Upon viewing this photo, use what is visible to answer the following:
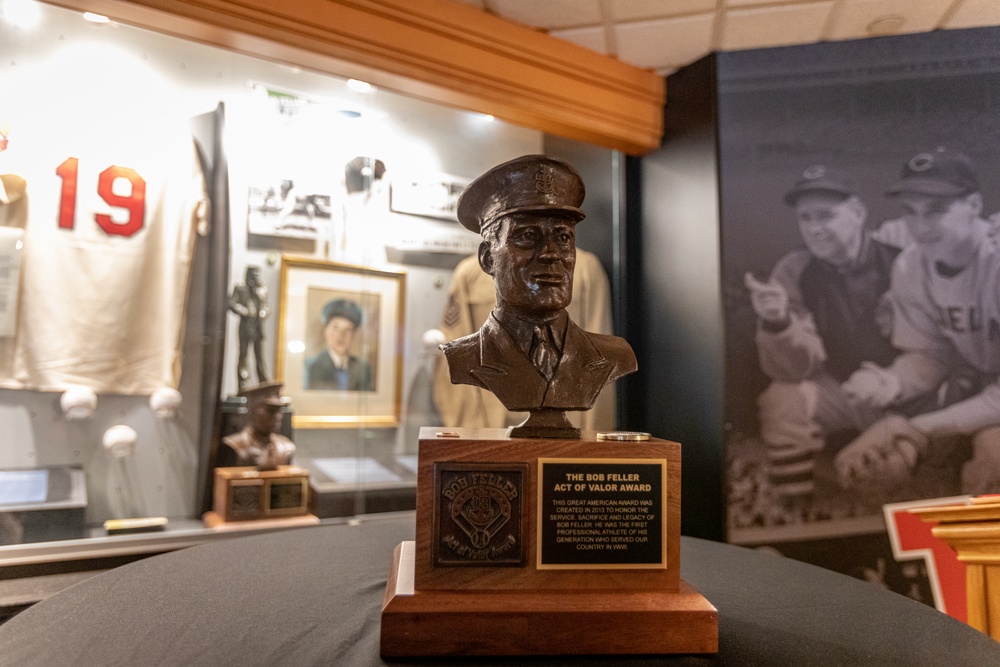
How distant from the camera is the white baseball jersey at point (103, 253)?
2398 millimetres

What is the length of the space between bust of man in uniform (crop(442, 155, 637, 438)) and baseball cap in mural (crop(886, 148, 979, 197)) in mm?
2221

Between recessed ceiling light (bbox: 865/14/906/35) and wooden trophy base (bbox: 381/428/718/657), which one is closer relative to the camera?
wooden trophy base (bbox: 381/428/718/657)

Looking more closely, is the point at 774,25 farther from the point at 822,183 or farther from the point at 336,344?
the point at 336,344

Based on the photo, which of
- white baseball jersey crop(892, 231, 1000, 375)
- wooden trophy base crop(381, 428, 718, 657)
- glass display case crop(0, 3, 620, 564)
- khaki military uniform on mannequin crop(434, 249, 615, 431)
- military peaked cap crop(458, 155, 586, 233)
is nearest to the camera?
wooden trophy base crop(381, 428, 718, 657)

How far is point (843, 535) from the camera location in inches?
115

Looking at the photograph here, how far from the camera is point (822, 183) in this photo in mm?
3041

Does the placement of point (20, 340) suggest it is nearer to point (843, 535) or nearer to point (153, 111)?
point (153, 111)

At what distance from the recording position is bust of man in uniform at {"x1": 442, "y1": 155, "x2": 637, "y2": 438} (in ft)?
4.81

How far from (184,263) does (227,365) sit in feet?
1.58

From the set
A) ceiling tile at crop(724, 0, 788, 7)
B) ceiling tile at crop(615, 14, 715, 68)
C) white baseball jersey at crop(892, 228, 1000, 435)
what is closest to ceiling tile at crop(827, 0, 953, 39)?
ceiling tile at crop(724, 0, 788, 7)

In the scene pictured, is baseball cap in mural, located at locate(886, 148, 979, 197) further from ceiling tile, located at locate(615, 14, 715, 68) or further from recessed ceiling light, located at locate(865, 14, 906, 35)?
ceiling tile, located at locate(615, 14, 715, 68)

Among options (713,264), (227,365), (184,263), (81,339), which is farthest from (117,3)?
(713,264)

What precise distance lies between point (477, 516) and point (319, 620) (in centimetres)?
36

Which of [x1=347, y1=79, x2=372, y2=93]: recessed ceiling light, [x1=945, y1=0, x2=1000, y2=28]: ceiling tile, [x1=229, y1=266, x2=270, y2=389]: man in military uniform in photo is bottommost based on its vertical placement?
[x1=229, y1=266, x2=270, y2=389]: man in military uniform in photo
